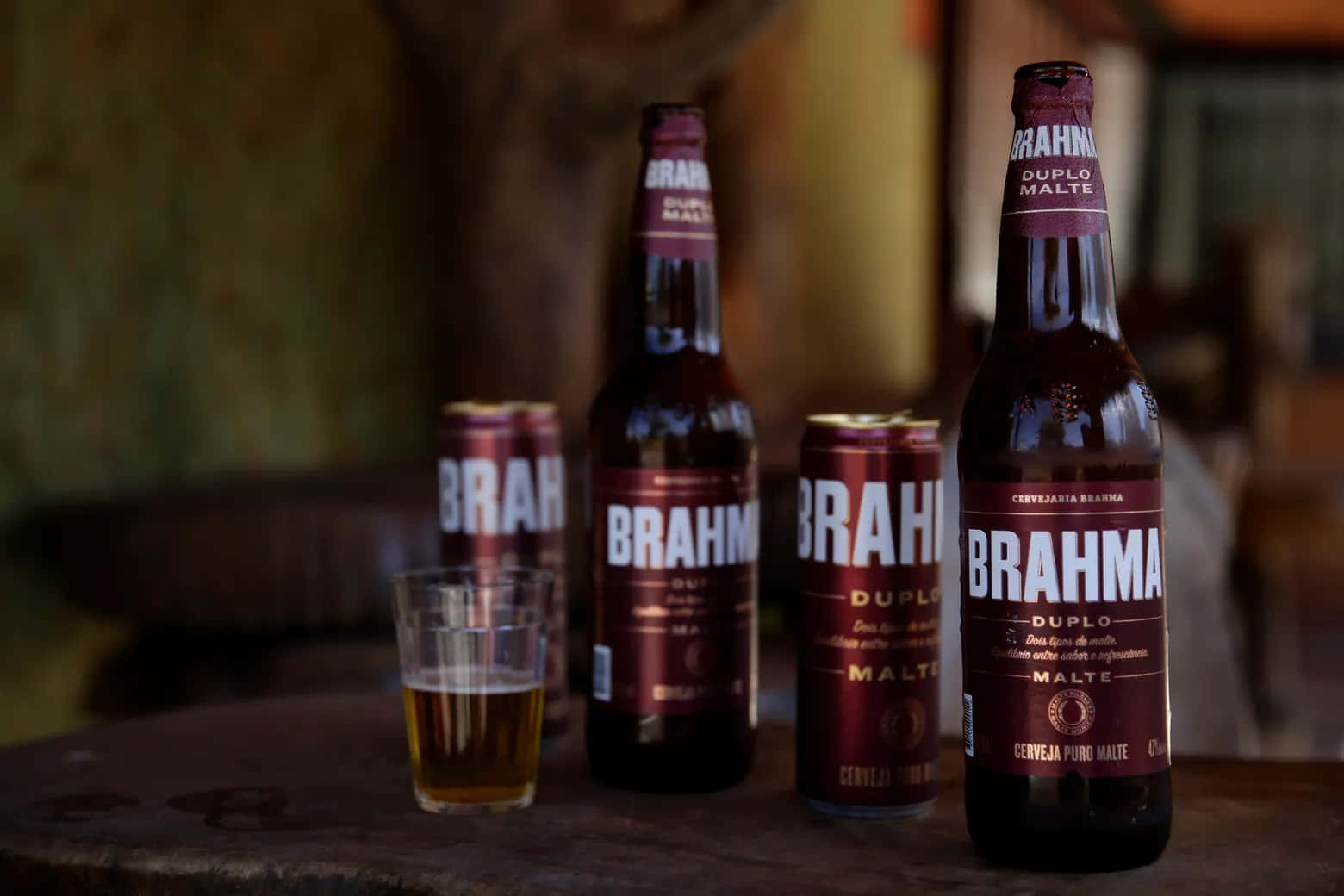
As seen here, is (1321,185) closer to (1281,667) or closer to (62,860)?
(1281,667)

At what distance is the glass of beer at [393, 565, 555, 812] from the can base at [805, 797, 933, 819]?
20cm

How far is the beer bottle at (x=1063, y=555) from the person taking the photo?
2.81ft

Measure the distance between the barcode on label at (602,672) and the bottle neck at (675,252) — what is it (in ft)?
0.69

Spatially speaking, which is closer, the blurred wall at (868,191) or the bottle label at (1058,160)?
the bottle label at (1058,160)

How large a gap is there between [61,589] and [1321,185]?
7823mm

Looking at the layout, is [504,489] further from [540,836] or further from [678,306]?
[540,836]

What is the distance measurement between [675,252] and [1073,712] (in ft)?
1.45

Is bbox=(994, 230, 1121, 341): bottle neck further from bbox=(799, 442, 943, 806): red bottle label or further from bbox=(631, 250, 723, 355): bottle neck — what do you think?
bbox=(631, 250, 723, 355): bottle neck

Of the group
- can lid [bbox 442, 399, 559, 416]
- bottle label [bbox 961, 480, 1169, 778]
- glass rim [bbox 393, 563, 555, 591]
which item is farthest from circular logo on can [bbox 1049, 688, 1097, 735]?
can lid [bbox 442, 399, 559, 416]

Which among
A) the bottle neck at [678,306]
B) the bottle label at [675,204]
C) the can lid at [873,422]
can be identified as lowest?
→ the can lid at [873,422]

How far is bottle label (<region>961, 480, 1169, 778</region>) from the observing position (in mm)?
854

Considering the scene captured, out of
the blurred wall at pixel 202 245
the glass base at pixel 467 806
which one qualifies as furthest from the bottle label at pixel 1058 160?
the blurred wall at pixel 202 245

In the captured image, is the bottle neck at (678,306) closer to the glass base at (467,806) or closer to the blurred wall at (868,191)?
the glass base at (467,806)

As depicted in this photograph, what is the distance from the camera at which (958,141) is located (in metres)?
5.29
